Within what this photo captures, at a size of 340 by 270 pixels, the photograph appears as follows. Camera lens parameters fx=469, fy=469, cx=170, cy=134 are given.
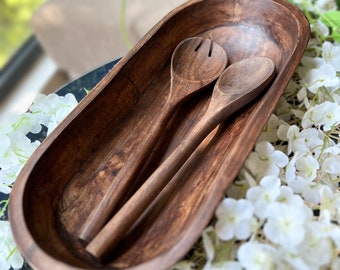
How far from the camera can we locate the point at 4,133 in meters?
0.55

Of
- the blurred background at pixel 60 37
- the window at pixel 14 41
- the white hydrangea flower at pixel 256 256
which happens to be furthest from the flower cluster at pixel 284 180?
the window at pixel 14 41

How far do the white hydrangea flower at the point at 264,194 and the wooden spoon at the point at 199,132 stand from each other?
3.6 inches

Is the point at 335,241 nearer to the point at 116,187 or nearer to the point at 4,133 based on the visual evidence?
the point at 116,187

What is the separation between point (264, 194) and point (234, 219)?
1.5 inches

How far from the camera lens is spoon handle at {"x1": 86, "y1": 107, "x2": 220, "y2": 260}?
0.44m

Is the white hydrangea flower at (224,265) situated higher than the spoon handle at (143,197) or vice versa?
the spoon handle at (143,197)

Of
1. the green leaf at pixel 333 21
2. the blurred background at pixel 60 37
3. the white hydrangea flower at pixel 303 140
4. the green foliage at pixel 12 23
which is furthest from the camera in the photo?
the green foliage at pixel 12 23

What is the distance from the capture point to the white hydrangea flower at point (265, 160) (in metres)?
0.48

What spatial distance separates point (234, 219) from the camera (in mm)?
425

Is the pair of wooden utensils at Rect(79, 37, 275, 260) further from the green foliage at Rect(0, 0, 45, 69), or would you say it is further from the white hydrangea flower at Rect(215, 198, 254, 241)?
the green foliage at Rect(0, 0, 45, 69)

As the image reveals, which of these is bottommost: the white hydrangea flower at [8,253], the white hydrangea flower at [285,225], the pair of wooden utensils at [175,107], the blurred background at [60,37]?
the blurred background at [60,37]

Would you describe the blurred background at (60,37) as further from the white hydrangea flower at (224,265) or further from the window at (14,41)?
the white hydrangea flower at (224,265)

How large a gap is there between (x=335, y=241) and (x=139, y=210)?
0.60 feet

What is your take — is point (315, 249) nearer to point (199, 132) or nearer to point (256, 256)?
point (256, 256)
